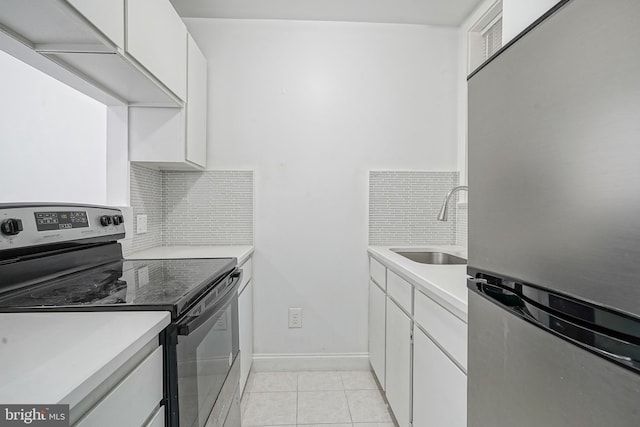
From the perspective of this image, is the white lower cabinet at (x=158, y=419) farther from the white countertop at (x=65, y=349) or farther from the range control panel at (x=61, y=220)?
the range control panel at (x=61, y=220)

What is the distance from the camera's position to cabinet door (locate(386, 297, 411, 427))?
1.51 m

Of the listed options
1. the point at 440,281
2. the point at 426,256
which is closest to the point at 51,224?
the point at 440,281

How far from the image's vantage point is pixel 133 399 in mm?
651

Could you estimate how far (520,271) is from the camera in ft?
2.17

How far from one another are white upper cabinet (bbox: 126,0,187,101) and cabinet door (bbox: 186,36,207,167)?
0.09 meters

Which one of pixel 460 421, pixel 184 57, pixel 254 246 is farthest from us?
pixel 254 246

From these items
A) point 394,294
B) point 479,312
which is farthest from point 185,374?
point 394,294

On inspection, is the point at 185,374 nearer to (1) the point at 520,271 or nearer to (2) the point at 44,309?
(2) the point at 44,309

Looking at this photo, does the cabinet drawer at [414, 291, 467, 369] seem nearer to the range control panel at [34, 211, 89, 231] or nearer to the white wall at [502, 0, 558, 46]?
the white wall at [502, 0, 558, 46]

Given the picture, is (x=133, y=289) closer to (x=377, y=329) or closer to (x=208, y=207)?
(x=208, y=207)

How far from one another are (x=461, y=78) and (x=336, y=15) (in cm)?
98

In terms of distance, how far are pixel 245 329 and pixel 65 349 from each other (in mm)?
1564

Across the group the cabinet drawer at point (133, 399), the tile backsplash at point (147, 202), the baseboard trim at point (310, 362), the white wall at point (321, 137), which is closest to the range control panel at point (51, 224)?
the tile backsplash at point (147, 202)

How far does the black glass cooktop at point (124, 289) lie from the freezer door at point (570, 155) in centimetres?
81
